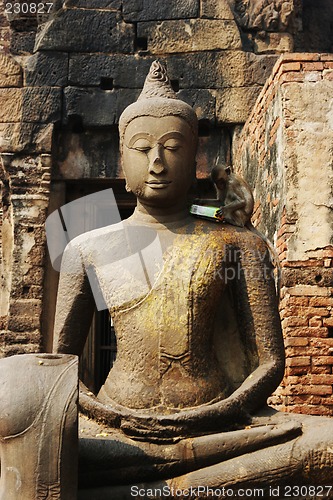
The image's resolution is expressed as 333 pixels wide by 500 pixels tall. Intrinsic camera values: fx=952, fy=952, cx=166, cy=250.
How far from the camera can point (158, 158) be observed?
4.59 meters

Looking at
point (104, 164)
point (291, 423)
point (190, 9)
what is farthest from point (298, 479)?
point (190, 9)

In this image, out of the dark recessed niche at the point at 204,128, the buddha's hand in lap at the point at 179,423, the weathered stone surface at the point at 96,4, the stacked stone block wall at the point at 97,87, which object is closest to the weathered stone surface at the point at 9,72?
the stacked stone block wall at the point at 97,87

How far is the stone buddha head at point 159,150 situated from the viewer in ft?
15.2

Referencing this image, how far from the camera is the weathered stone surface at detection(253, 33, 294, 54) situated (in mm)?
9992

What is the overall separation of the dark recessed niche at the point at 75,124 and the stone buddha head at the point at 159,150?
206 inches

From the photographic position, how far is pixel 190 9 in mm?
10000

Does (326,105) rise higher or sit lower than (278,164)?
higher

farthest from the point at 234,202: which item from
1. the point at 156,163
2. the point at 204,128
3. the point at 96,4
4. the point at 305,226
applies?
the point at 96,4

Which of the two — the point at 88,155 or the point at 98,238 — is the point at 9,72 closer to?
the point at 88,155

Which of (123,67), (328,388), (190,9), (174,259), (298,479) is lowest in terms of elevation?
(328,388)

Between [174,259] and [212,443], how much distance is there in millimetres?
964

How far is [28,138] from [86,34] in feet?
4.13

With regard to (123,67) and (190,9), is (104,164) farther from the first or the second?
(190,9)

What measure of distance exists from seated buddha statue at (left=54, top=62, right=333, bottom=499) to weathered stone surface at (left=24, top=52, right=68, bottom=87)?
5.15m
